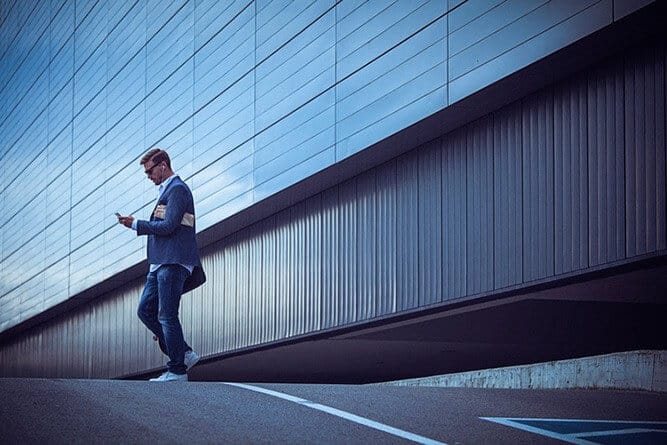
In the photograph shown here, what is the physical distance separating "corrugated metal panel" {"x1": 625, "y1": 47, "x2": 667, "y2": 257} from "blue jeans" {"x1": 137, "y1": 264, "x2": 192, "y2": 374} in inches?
179

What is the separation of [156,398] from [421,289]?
8.25m

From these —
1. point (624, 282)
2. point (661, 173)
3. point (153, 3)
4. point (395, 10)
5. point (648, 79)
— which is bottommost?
point (624, 282)

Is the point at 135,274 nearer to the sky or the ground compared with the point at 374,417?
nearer to the sky

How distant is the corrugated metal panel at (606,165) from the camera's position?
470 inches

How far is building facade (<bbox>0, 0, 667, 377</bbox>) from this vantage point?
12.2 meters

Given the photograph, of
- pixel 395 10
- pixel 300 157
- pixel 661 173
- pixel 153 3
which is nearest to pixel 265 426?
pixel 661 173

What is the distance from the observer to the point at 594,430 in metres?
7.45

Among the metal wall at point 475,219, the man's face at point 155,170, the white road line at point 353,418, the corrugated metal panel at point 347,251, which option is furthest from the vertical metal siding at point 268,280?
the white road line at point 353,418

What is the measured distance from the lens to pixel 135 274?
29109 mm

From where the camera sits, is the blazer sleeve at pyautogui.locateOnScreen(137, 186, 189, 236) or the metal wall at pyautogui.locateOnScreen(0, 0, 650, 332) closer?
the blazer sleeve at pyautogui.locateOnScreen(137, 186, 189, 236)

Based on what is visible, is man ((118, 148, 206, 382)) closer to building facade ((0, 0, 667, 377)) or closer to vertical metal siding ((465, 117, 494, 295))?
building facade ((0, 0, 667, 377))

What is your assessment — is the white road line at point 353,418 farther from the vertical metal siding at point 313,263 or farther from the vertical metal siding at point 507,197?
the vertical metal siding at point 313,263

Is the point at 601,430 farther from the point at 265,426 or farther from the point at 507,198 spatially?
the point at 507,198

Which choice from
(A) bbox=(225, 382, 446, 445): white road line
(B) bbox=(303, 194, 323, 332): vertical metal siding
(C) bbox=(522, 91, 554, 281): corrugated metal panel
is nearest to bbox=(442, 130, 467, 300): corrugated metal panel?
(C) bbox=(522, 91, 554, 281): corrugated metal panel
